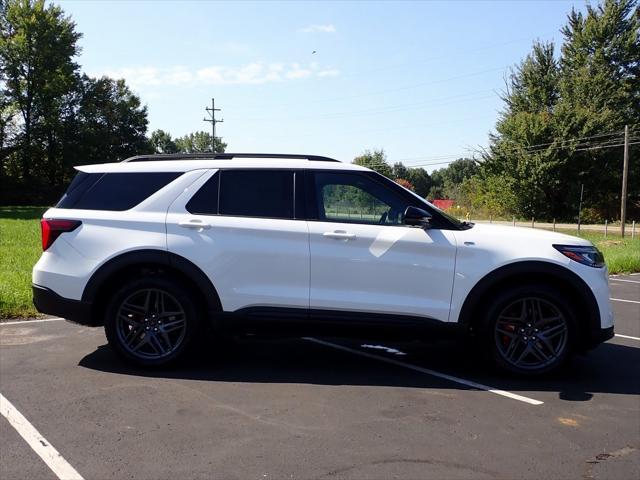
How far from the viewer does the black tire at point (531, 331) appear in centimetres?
498

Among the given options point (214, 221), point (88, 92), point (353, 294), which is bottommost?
point (353, 294)

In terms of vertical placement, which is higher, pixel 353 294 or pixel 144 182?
pixel 144 182

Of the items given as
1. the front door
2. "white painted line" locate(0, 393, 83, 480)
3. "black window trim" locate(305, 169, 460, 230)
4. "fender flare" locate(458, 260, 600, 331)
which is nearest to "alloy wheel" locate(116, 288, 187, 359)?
"white painted line" locate(0, 393, 83, 480)

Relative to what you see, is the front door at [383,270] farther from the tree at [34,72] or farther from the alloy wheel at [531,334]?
the tree at [34,72]

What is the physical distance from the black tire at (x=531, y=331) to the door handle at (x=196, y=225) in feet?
8.39

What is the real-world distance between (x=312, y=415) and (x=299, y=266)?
1.32 m

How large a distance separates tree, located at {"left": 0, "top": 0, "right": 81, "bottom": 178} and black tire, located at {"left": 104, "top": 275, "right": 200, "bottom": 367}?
61.8 meters

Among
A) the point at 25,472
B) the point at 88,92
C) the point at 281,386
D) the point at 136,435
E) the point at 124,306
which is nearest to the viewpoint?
the point at 25,472

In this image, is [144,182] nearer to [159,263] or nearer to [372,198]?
[159,263]

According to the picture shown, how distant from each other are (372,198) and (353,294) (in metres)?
0.89

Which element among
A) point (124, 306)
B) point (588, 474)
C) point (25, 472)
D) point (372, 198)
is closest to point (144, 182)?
point (124, 306)

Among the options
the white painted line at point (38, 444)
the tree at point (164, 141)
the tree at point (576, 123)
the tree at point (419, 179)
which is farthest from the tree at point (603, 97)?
the tree at point (164, 141)

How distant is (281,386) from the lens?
481 cm

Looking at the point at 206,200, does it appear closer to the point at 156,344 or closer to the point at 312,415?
the point at 156,344
